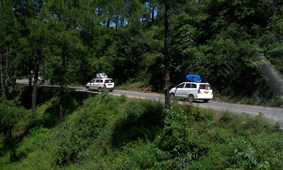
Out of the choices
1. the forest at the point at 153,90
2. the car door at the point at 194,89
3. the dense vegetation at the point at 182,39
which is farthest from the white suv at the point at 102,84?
the car door at the point at 194,89

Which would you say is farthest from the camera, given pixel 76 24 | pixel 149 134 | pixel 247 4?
pixel 247 4

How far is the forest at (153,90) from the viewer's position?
7668mm

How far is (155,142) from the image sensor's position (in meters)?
8.73

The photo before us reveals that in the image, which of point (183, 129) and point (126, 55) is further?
point (126, 55)

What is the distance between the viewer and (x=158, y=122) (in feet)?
33.2

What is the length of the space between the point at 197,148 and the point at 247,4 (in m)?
17.5

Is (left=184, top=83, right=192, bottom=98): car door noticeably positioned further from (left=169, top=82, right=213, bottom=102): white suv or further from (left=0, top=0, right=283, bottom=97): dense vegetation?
(left=0, top=0, right=283, bottom=97): dense vegetation

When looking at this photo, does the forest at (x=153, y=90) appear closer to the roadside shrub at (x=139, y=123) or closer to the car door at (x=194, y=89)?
the roadside shrub at (x=139, y=123)

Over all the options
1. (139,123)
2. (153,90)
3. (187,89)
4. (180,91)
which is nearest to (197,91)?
(187,89)

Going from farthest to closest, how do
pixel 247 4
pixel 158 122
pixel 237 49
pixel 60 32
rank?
pixel 247 4 → pixel 237 49 → pixel 60 32 → pixel 158 122

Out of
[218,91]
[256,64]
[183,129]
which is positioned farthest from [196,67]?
[183,129]

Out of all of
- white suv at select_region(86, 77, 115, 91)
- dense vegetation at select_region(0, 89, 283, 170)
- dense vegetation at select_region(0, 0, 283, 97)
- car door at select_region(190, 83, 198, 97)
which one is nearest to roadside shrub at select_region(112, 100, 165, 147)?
dense vegetation at select_region(0, 89, 283, 170)

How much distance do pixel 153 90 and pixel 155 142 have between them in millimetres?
16269

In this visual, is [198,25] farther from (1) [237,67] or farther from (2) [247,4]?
(1) [237,67]
